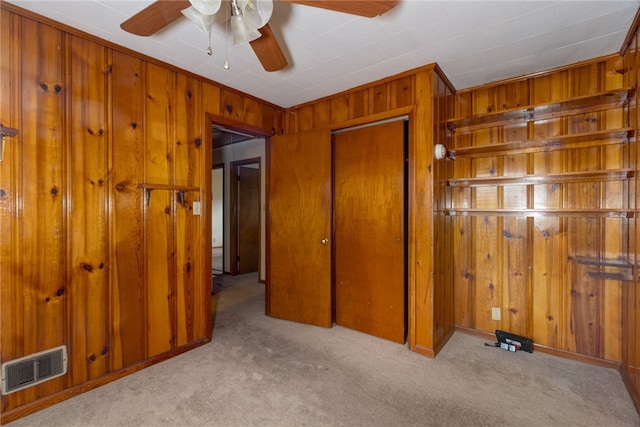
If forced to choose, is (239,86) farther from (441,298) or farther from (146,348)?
(441,298)

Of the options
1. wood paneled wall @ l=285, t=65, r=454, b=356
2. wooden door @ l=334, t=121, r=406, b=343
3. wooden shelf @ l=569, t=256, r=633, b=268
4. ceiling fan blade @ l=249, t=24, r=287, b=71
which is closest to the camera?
ceiling fan blade @ l=249, t=24, r=287, b=71

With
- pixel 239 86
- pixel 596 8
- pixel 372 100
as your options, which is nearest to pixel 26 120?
pixel 239 86

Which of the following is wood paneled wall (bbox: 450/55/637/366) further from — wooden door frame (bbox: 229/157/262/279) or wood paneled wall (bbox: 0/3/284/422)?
wooden door frame (bbox: 229/157/262/279)

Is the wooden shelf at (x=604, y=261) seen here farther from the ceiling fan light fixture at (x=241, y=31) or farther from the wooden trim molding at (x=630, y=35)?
the ceiling fan light fixture at (x=241, y=31)

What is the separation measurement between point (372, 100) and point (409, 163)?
734mm

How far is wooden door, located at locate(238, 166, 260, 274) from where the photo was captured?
5.46 meters

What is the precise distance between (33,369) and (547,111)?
13.5 feet

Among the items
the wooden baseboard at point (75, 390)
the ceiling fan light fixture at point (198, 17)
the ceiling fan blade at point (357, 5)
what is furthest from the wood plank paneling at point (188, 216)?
the ceiling fan blade at point (357, 5)

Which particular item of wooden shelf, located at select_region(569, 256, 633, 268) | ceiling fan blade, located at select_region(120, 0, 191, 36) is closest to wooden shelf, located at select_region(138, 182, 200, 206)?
ceiling fan blade, located at select_region(120, 0, 191, 36)

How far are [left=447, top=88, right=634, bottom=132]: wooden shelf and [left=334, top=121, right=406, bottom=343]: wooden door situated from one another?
0.72 meters

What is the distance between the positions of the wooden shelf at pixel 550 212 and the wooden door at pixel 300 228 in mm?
1286

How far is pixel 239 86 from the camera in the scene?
2785 millimetres

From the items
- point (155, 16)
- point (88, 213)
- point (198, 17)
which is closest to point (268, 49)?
point (198, 17)

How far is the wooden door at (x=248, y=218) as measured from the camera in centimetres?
546
